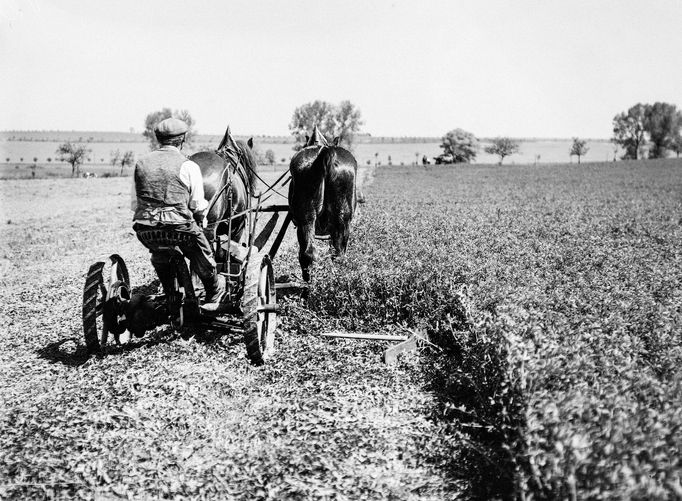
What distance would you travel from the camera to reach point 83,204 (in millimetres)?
23891

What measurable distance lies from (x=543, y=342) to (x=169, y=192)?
11.7 feet

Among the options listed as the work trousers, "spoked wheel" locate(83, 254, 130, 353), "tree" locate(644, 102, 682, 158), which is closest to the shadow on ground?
the work trousers

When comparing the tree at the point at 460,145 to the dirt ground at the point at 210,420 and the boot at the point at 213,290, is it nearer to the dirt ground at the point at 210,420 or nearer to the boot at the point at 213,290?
the boot at the point at 213,290

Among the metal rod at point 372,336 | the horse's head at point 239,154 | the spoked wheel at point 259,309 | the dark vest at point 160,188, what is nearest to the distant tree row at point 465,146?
the horse's head at point 239,154

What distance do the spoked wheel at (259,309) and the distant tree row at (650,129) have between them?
118 metres

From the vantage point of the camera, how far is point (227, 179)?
22.0 ft

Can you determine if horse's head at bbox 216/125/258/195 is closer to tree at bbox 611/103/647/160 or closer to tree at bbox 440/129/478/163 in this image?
tree at bbox 440/129/478/163

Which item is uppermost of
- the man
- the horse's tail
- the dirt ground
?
the horse's tail

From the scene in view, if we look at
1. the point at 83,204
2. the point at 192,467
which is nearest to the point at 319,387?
the point at 192,467

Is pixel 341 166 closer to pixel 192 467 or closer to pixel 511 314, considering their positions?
pixel 511 314

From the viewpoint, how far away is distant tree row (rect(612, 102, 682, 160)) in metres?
102

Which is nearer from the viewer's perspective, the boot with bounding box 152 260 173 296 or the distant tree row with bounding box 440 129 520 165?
the boot with bounding box 152 260 173 296

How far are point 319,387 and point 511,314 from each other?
1.97 m

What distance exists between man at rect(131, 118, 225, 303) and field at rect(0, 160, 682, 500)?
148 centimetres
